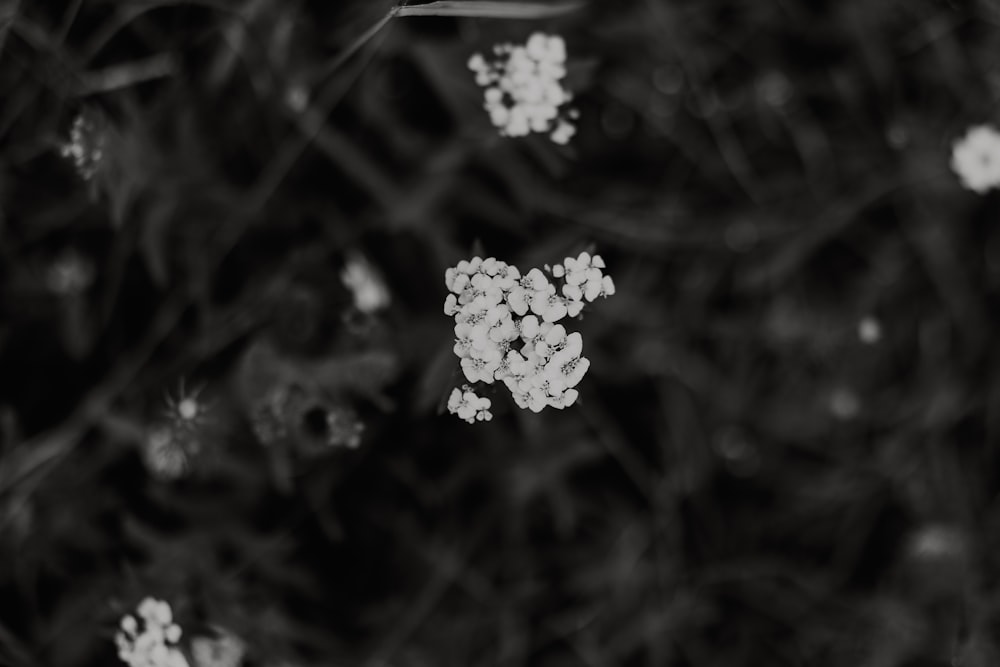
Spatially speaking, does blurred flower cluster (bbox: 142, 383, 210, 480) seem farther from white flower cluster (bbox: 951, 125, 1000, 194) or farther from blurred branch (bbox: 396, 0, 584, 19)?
white flower cluster (bbox: 951, 125, 1000, 194)

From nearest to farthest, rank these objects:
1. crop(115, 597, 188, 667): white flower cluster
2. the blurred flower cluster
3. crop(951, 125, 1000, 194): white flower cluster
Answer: crop(115, 597, 188, 667): white flower cluster → the blurred flower cluster → crop(951, 125, 1000, 194): white flower cluster

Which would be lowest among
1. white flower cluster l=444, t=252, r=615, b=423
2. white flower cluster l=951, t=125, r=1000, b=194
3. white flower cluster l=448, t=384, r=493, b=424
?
Result: white flower cluster l=951, t=125, r=1000, b=194

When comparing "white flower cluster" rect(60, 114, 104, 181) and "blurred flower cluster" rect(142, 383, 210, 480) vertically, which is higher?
"white flower cluster" rect(60, 114, 104, 181)

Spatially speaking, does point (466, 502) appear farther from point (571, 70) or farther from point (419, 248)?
point (571, 70)

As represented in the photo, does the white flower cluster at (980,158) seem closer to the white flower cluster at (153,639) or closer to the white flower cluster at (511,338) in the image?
the white flower cluster at (511,338)

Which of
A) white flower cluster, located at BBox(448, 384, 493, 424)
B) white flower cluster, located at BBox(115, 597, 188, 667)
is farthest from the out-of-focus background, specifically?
white flower cluster, located at BBox(448, 384, 493, 424)

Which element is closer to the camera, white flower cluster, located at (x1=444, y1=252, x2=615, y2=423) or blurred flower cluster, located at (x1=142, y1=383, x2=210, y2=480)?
white flower cluster, located at (x1=444, y1=252, x2=615, y2=423)

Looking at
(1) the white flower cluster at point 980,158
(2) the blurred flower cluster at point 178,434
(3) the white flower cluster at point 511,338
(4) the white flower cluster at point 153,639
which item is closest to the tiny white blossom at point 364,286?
(2) the blurred flower cluster at point 178,434
